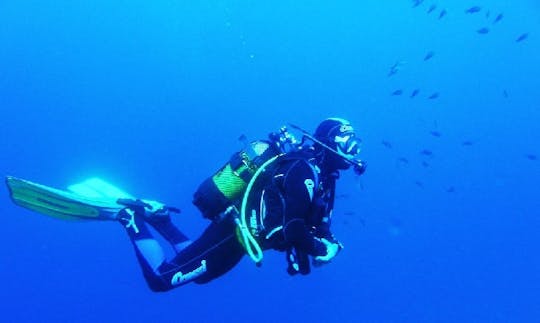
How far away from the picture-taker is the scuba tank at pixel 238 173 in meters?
4.11

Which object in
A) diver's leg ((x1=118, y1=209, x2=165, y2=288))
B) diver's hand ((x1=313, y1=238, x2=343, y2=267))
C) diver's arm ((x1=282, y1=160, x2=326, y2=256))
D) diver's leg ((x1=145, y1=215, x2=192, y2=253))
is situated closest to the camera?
diver's arm ((x1=282, y1=160, x2=326, y2=256))

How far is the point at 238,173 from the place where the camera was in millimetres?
4125

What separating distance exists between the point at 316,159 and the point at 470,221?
32.3 metres

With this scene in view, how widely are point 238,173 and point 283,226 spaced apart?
701mm

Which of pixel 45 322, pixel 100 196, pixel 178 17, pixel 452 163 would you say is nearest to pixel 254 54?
pixel 178 17

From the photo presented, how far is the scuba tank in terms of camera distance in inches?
162

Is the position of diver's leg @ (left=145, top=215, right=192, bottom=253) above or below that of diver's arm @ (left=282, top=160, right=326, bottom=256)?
above

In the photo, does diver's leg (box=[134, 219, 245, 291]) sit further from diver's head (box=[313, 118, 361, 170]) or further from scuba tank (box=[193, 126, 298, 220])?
diver's head (box=[313, 118, 361, 170])

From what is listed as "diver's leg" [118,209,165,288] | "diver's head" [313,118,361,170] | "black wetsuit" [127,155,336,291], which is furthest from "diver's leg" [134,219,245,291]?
"diver's head" [313,118,361,170]

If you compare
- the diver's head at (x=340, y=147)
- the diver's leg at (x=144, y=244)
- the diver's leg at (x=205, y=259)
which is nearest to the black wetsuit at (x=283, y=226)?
the diver's leg at (x=205, y=259)

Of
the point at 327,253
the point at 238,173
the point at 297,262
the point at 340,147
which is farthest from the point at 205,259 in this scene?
the point at 340,147

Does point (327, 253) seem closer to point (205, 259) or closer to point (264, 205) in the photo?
point (264, 205)

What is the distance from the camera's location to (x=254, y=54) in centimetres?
3141

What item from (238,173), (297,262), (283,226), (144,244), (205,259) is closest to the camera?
(283,226)
